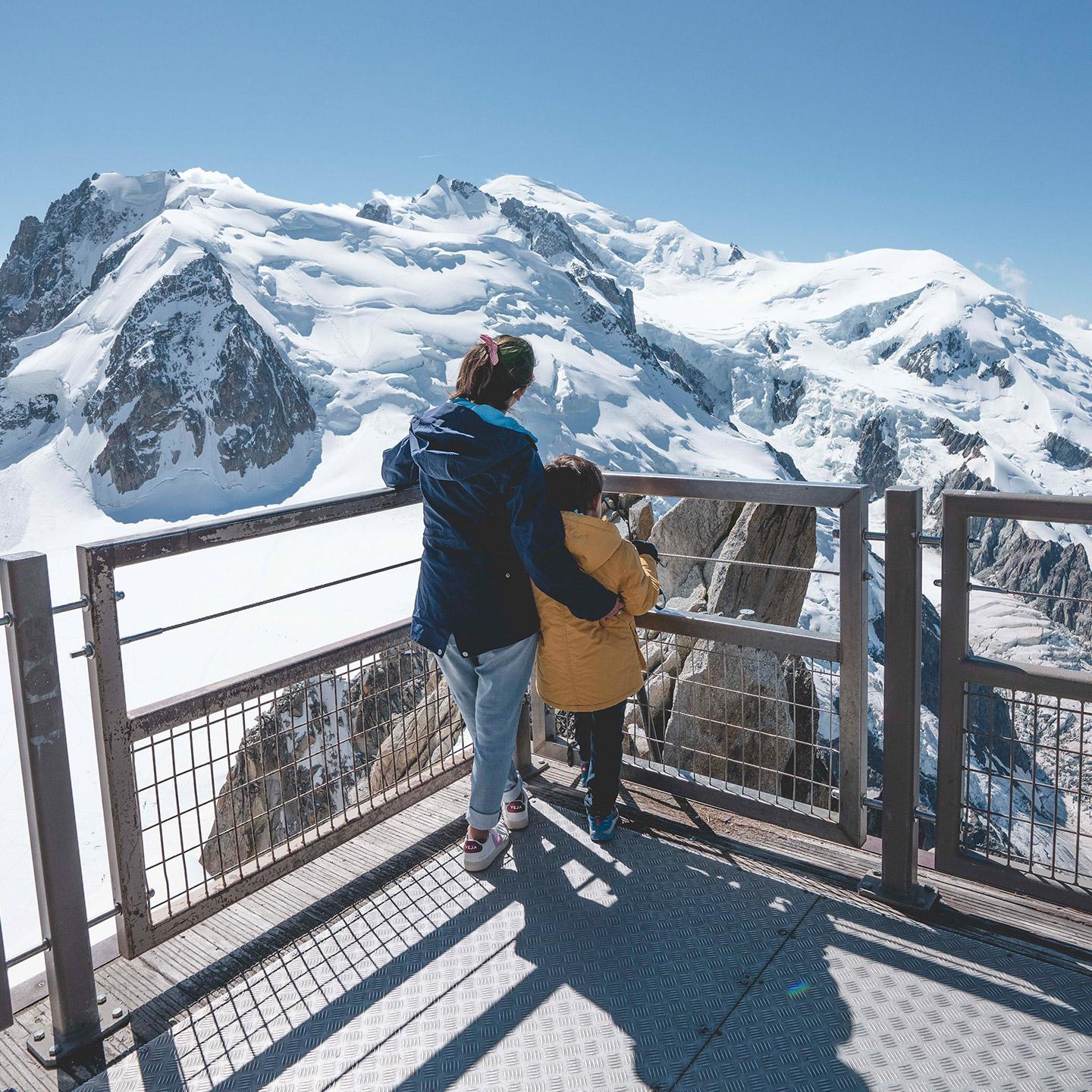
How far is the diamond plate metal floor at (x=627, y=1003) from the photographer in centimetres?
256

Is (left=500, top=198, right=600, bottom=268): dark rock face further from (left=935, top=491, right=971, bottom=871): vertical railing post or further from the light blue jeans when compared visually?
(left=935, top=491, right=971, bottom=871): vertical railing post

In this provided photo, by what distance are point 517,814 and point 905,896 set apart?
1519 mm

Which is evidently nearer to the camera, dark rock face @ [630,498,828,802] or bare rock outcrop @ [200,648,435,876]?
bare rock outcrop @ [200,648,435,876]

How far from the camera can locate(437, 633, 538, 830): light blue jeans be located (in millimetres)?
3441

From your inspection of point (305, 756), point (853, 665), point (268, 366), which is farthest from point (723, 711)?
point (268, 366)

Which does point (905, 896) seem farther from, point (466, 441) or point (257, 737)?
point (257, 737)

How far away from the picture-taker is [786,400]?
194750 mm

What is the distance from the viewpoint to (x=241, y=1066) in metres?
2.63

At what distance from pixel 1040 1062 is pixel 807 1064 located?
62 centimetres

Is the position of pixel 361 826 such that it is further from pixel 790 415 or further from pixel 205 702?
pixel 790 415

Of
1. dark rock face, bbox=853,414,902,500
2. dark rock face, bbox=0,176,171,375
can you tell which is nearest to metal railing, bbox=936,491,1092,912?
dark rock face, bbox=0,176,171,375

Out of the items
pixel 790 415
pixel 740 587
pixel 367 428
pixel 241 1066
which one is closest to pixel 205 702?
pixel 241 1066

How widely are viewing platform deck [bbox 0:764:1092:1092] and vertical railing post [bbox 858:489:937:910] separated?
0.42 feet

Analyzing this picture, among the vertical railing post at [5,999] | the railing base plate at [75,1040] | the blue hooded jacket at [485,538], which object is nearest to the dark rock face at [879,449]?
the blue hooded jacket at [485,538]
